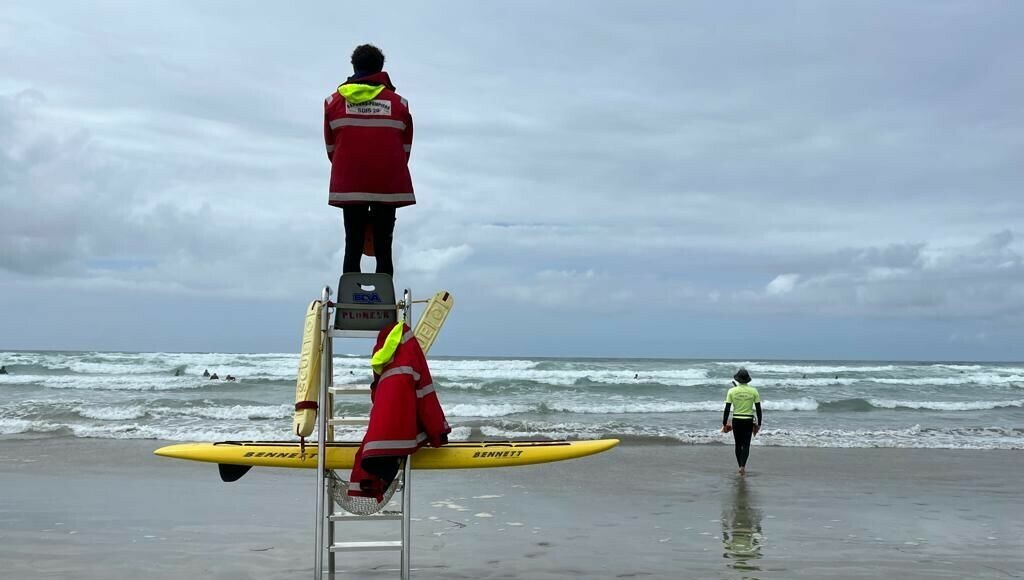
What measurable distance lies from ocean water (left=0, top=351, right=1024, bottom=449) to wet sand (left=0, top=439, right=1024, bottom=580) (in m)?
3.98

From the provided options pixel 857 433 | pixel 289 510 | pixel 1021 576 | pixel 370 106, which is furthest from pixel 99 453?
pixel 857 433

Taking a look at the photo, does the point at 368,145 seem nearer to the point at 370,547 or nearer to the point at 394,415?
the point at 394,415

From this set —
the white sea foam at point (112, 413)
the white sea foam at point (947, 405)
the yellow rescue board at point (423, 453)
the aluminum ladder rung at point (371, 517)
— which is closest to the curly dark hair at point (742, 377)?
the yellow rescue board at point (423, 453)

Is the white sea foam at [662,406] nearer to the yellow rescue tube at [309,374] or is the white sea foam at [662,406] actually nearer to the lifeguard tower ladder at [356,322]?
the lifeguard tower ladder at [356,322]

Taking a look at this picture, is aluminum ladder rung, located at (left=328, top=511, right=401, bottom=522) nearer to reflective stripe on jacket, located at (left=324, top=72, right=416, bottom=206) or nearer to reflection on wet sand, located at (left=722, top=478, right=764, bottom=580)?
reflective stripe on jacket, located at (left=324, top=72, right=416, bottom=206)

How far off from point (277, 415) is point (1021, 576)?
54.6 feet

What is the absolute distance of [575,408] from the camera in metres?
23.7

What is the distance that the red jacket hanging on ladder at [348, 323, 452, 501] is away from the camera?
4.38 metres

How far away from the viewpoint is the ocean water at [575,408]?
17.1 meters

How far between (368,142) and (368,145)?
16 millimetres

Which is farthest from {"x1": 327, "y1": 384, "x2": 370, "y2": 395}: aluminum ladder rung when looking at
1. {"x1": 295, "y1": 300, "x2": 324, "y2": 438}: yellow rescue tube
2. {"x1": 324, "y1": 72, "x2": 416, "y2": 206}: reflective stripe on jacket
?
{"x1": 324, "y1": 72, "x2": 416, "y2": 206}: reflective stripe on jacket

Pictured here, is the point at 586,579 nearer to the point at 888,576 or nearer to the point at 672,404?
the point at 888,576

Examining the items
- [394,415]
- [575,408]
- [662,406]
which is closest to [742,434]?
[394,415]

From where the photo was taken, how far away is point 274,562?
6.55m
